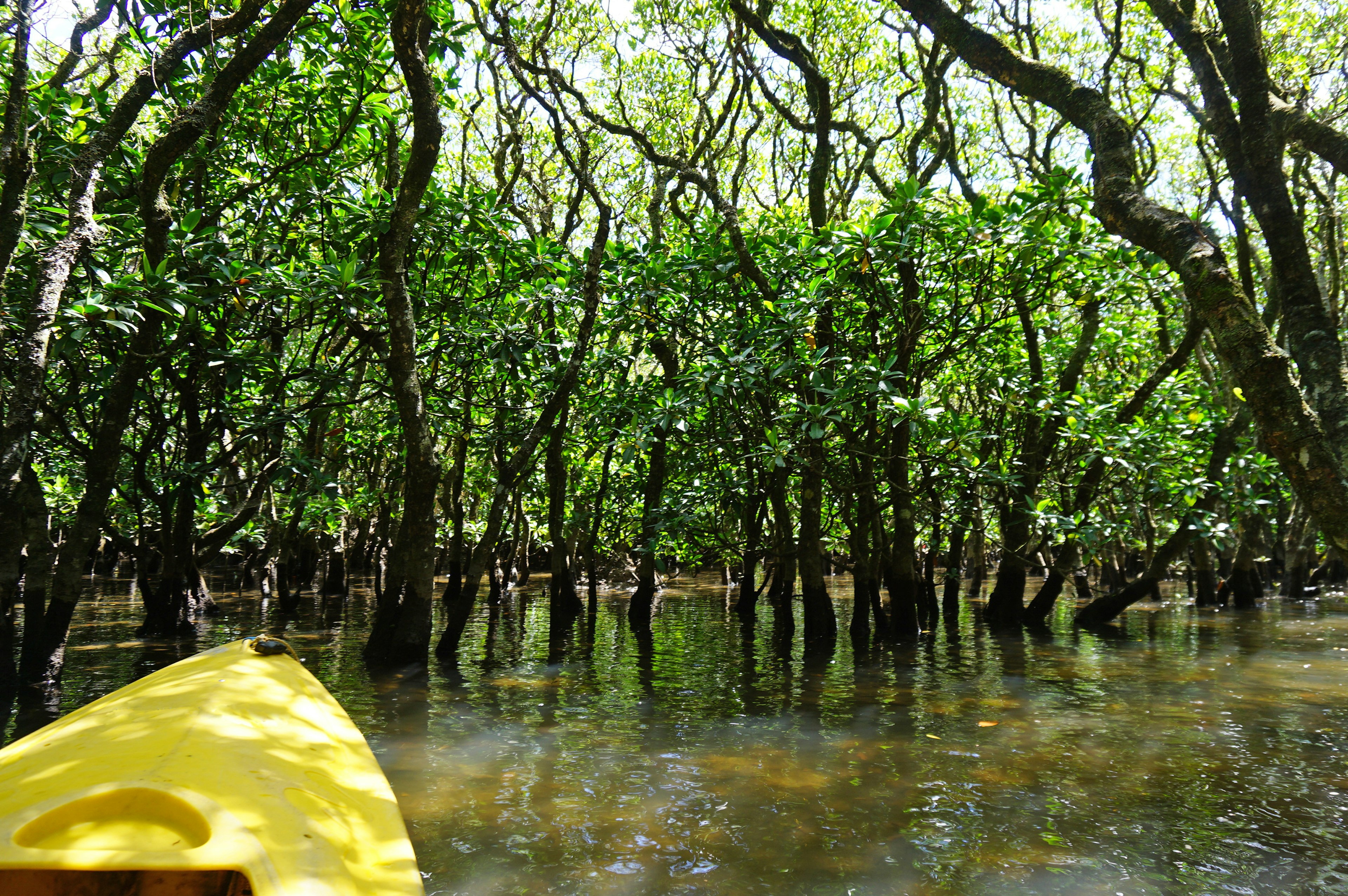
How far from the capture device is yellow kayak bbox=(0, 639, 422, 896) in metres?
1.90

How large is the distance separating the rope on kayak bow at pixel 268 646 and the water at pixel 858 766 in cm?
104

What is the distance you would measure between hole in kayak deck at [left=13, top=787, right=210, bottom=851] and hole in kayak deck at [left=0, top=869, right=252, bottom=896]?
4.2 inches

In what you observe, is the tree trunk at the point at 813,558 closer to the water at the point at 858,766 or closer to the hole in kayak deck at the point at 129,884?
the water at the point at 858,766

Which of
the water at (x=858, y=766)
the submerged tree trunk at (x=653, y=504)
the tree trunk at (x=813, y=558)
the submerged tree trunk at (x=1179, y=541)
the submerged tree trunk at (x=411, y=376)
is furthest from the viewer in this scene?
the submerged tree trunk at (x=1179, y=541)

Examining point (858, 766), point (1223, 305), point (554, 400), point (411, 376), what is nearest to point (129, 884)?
point (1223, 305)

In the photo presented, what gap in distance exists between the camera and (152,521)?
1268 centimetres

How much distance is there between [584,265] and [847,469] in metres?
4.58

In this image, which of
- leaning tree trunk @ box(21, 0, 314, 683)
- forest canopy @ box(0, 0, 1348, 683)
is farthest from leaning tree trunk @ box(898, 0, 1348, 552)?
leaning tree trunk @ box(21, 0, 314, 683)

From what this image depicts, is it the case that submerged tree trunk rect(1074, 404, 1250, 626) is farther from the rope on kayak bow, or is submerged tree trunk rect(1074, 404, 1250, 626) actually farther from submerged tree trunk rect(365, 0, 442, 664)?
the rope on kayak bow

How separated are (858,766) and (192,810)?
13.5 ft

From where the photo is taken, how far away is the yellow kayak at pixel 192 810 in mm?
1900

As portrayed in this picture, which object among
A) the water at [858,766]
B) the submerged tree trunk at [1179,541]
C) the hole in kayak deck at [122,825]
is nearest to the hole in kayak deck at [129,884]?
the hole in kayak deck at [122,825]

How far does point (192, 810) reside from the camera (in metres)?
2.07

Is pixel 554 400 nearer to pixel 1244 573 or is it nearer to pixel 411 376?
pixel 411 376
